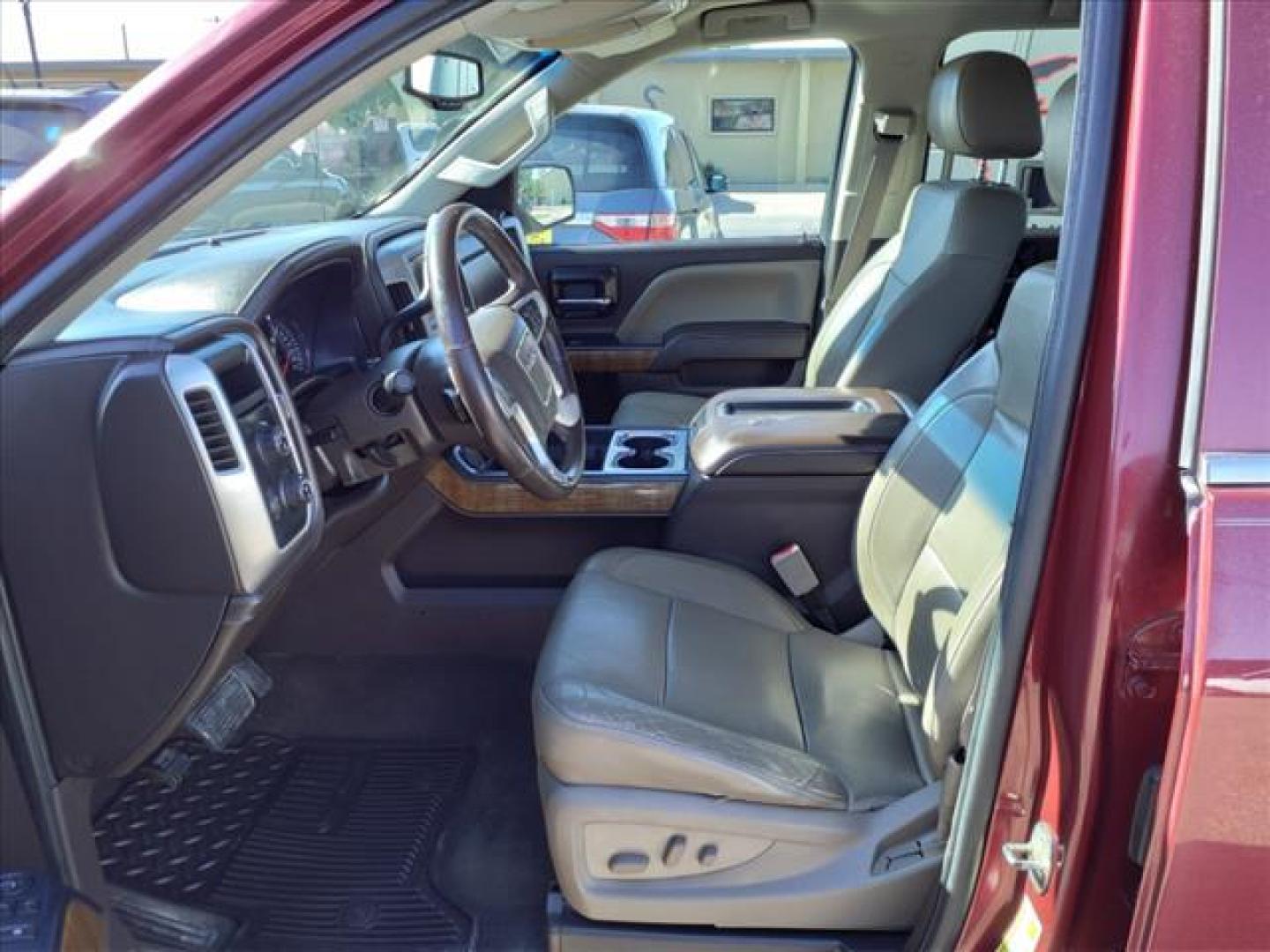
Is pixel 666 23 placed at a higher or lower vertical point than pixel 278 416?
higher

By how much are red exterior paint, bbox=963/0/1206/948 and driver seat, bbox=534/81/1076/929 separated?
324 millimetres

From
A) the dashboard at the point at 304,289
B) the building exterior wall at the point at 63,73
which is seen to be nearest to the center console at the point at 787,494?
the dashboard at the point at 304,289

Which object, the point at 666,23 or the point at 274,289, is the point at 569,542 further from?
the point at 666,23

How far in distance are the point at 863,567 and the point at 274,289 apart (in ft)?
3.68

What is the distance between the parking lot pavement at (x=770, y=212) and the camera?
387 cm

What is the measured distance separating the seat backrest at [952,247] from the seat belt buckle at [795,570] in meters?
0.66

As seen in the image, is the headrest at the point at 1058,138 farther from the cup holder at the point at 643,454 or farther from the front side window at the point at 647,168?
the front side window at the point at 647,168

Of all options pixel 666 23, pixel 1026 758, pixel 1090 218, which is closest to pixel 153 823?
pixel 1026 758

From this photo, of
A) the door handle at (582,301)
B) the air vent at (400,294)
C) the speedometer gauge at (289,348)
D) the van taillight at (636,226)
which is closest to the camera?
the speedometer gauge at (289,348)

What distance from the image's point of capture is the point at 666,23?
7.73ft

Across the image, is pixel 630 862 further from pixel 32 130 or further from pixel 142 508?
pixel 32 130

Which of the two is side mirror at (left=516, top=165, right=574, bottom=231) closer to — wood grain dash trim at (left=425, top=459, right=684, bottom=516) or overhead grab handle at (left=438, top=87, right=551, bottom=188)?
overhead grab handle at (left=438, top=87, right=551, bottom=188)

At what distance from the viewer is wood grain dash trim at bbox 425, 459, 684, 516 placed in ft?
7.29

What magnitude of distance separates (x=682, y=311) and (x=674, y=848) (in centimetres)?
237
